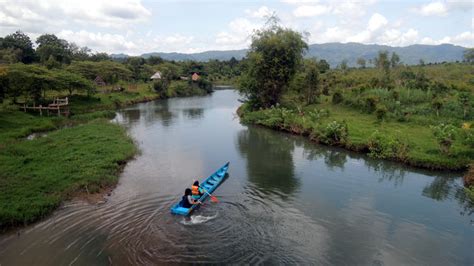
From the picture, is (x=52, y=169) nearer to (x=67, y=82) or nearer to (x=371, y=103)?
(x=67, y=82)

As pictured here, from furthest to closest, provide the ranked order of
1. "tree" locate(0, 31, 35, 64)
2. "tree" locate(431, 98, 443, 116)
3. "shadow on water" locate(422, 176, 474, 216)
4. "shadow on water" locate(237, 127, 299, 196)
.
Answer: "tree" locate(0, 31, 35, 64)
"tree" locate(431, 98, 443, 116)
"shadow on water" locate(237, 127, 299, 196)
"shadow on water" locate(422, 176, 474, 216)

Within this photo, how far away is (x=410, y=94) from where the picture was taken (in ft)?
109

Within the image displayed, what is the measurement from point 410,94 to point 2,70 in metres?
37.3

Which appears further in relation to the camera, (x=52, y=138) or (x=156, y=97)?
(x=156, y=97)

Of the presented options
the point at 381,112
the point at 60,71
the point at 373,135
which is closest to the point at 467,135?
the point at 373,135

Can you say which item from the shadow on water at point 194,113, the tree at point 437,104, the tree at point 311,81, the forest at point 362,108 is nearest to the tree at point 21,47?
the shadow on water at point 194,113

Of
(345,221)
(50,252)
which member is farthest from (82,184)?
(345,221)

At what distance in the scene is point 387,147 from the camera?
21.3 m

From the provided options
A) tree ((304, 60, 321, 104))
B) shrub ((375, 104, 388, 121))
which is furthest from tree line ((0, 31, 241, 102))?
shrub ((375, 104, 388, 121))

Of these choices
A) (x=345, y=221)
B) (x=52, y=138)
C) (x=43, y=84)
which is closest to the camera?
(x=345, y=221)

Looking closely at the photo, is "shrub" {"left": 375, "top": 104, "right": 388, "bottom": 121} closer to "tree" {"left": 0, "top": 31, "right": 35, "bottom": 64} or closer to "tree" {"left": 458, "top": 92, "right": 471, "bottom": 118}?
"tree" {"left": 458, "top": 92, "right": 471, "bottom": 118}

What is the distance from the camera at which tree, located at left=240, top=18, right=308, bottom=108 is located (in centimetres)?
3547

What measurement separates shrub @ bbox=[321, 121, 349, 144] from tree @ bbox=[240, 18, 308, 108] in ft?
40.2

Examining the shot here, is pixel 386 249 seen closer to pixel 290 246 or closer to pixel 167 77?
pixel 290 246
